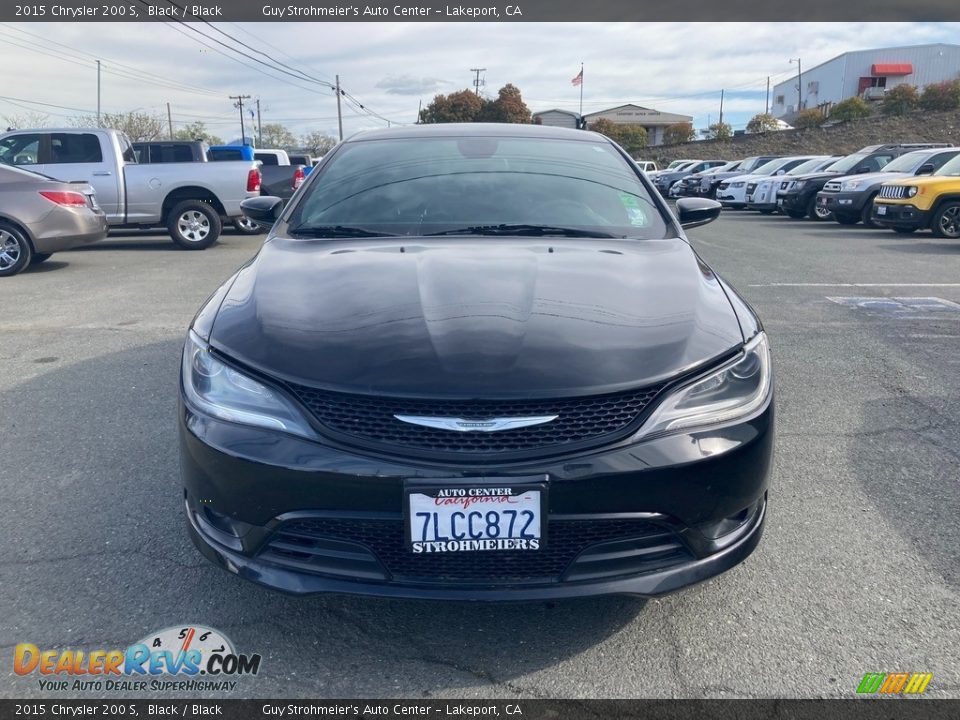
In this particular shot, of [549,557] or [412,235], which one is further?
[412,235]

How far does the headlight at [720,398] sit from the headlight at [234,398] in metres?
0.99

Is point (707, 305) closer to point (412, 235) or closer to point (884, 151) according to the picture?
point (412, 235)

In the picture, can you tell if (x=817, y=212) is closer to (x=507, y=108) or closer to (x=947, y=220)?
(x=947, y=220)

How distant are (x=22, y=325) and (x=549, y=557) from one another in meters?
6.21

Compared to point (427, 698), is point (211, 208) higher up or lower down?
higher up

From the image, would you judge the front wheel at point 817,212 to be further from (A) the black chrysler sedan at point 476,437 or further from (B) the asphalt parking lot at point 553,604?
(A) the black chrysler sedan at point 476,437

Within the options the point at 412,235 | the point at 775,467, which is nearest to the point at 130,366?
the point at 412,235

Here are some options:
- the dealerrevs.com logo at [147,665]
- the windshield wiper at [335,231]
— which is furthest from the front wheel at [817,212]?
the dealerrevs.com logo at [147,665]

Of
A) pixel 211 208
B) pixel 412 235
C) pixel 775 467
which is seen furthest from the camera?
pixel 211 208

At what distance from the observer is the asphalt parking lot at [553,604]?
2.34m

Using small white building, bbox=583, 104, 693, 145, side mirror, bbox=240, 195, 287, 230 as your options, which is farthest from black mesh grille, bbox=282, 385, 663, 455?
small white building, bbox=583, 104, 693, 145

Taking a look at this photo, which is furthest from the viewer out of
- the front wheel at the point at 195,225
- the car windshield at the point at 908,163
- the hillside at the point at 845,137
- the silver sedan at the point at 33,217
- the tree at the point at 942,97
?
the tree at the point at 942,97

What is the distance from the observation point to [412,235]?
3373 mm

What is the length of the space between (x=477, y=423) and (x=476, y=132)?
255cm
